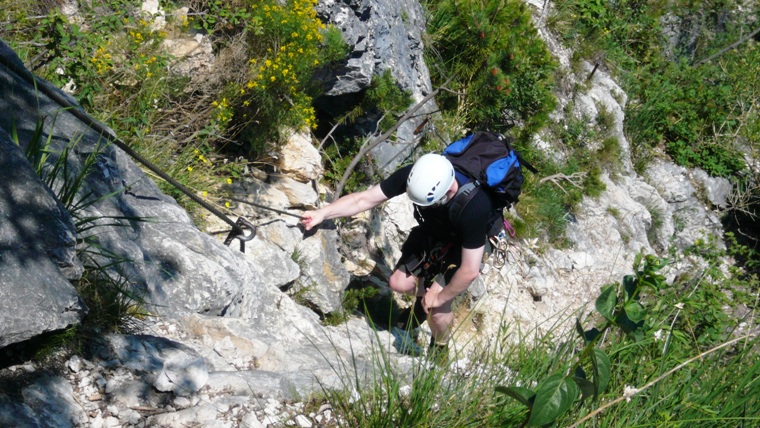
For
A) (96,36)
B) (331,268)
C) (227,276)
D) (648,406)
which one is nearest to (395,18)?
(331,268)

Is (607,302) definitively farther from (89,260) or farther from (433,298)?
(433,298)

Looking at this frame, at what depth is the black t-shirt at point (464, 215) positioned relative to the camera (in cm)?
480

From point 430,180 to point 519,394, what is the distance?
8.26 ft

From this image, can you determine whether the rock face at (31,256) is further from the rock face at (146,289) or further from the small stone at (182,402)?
the small stone at (182,402)

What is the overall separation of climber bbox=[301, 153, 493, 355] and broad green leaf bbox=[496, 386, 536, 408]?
2042 mm

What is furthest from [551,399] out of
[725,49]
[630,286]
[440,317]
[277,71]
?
[725,49]

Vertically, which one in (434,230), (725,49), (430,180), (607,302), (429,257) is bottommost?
(725,49)

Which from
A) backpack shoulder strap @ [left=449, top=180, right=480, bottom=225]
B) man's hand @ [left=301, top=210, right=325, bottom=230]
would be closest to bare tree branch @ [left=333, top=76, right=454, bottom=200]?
man's hand @ [left=301, top=210, right=325, bottom=230]

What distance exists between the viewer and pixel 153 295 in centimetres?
390

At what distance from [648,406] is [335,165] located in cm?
453

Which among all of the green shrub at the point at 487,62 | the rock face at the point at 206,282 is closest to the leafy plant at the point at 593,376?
the rock face at the point at 206,282

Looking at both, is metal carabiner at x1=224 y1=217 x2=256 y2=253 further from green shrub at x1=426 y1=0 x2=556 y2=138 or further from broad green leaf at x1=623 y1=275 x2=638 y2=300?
green shrub at x1=426 y1=0 x2=556 y2=138

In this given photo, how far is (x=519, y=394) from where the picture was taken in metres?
2.22

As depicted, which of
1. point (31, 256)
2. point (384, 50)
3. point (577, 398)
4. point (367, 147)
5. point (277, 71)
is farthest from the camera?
point (384, 50)
